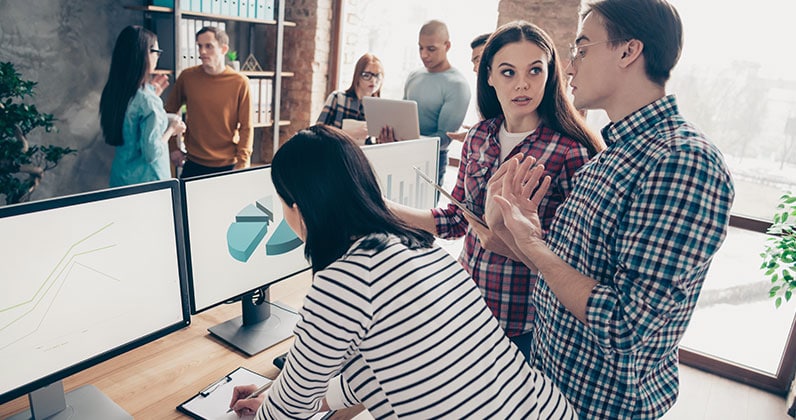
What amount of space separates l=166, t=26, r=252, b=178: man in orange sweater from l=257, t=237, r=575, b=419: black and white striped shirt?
2755mm

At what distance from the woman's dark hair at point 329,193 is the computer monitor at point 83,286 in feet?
1.17

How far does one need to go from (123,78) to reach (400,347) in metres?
2.45

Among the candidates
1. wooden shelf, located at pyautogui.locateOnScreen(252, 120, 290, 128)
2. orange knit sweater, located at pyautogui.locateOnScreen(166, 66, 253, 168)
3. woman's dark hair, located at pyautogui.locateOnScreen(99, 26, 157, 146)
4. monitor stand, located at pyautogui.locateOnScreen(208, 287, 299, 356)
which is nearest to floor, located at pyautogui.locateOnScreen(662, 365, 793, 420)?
monitor stand, located at pyautogui.locateOnScreen(208, 287, 299, 356)

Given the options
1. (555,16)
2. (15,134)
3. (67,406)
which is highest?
(555,16)

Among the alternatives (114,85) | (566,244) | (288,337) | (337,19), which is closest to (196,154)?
(114,85)

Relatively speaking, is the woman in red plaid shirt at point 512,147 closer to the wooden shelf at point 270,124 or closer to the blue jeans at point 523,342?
the blue jeans at point 523,342

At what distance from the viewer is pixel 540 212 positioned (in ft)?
5.03

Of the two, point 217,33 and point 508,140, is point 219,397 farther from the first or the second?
point 217,33

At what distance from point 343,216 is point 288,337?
0.62 m

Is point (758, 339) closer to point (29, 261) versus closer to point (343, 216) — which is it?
point (343, 216)

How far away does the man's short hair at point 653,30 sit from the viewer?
1087 millimetres

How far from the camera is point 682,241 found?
0.92 m

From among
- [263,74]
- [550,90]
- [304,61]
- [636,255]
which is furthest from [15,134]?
[636,255]

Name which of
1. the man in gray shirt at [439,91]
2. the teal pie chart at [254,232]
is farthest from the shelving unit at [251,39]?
the teal pie chart at [254,232]
